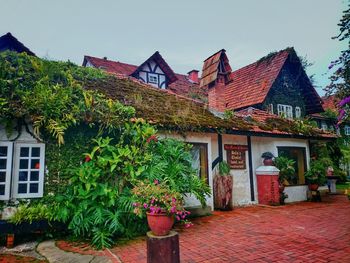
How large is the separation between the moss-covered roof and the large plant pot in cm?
164

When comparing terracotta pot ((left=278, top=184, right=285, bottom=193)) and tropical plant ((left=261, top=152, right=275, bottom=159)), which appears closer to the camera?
terracotta pot ((left=278, top=184, right=285, bottom=193))

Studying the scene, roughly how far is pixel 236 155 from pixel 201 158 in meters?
1.83

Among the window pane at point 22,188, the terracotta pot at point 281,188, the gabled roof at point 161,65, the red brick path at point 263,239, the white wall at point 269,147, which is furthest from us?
the gabled roof at point 161,65

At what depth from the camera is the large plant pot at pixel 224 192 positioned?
8.57 metres

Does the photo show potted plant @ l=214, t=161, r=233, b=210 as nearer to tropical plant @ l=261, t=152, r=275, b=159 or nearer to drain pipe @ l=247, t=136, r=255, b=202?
drain pipe @ l=247, t=136, r=255, b=202

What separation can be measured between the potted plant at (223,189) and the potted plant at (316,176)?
13.8 ft

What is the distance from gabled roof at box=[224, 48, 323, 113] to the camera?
49.2 ft

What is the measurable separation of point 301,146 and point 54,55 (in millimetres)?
10727

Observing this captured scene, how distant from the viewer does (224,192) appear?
8.56 m

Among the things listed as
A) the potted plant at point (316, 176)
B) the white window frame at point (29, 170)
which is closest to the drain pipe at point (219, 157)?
the potted plant at point (316, 176)

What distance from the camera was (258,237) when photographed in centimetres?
550

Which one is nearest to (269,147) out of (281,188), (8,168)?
(281,188)

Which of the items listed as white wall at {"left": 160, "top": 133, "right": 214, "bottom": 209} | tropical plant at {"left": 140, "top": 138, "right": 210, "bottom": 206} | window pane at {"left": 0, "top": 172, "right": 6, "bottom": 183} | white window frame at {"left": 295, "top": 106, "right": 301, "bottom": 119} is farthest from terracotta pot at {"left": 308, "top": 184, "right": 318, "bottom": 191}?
window pane at {"left": 0, "top": 172, "right": 6, "bottom": 183}

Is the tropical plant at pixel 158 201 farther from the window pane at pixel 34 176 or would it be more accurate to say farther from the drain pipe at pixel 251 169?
the drain pipe at pixel 251 169
